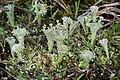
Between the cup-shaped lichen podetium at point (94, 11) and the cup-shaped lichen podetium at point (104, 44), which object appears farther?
the cup-shaped lichen podetium at point (94, 11)

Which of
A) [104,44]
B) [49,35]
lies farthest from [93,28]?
[49,35]

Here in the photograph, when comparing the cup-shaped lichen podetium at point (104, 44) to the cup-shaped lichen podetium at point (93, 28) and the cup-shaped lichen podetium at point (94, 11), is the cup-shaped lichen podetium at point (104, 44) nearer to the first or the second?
the cup-shaped lichen podetium at point (93, 28)

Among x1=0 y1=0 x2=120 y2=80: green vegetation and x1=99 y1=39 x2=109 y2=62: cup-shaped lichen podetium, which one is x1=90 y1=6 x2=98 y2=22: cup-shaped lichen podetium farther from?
x1=99 y1=39 x2=109 y2=62: cup-shaped lichen podetium

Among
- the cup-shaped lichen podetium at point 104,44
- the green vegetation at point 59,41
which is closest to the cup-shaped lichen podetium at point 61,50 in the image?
the green vegetation at point 59,41

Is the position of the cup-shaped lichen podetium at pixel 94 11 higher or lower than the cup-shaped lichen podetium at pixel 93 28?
higher

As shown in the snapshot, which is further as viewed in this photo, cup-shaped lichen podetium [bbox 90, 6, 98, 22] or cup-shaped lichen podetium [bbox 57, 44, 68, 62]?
cup-shaped lichen podetium [bbox 90, 6, 98, 22]

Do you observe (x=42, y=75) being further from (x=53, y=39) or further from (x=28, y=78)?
(x=53, y=39)

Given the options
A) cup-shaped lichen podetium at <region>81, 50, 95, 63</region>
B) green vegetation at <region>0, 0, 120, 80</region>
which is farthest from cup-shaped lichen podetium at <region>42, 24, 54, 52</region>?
cup-shaped lichen podetium at <region>81, 50, 95, 63</region>

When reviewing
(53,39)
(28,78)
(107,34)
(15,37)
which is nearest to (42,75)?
(28,78)
